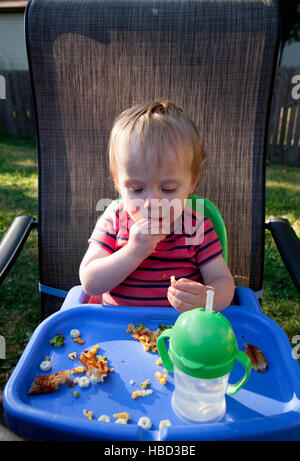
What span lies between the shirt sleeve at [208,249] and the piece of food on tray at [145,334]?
0.90 feet

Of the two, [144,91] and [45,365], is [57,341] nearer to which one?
[45,365]

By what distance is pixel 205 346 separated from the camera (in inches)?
28.3

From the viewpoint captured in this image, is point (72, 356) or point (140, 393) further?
point (72, 356)

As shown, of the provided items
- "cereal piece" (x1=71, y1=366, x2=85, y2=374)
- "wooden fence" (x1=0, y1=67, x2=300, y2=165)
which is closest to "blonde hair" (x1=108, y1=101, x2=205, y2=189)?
"cereal piece" (x1=71, y1=366, x2=85, y2=374)

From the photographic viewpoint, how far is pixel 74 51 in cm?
156

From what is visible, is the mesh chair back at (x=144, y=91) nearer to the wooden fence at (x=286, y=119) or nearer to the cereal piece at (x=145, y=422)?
the cereal piece at (x=145, y=422)

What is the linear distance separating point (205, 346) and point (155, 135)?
2.07 feet

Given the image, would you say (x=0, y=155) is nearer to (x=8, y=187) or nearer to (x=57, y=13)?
(x=8, y=187)

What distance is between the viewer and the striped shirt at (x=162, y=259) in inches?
50.6

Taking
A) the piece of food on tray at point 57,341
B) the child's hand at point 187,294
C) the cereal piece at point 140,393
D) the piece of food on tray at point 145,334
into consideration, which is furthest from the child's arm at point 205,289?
the piece of food on tray at point 57,341

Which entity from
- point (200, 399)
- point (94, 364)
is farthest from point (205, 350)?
point (94, 364)

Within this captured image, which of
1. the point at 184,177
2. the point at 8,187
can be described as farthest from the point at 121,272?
the point at 8,187

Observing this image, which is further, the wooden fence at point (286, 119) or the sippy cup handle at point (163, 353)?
the wooden fence at point (286, 119)

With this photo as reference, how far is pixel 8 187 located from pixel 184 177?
3.44 metres
